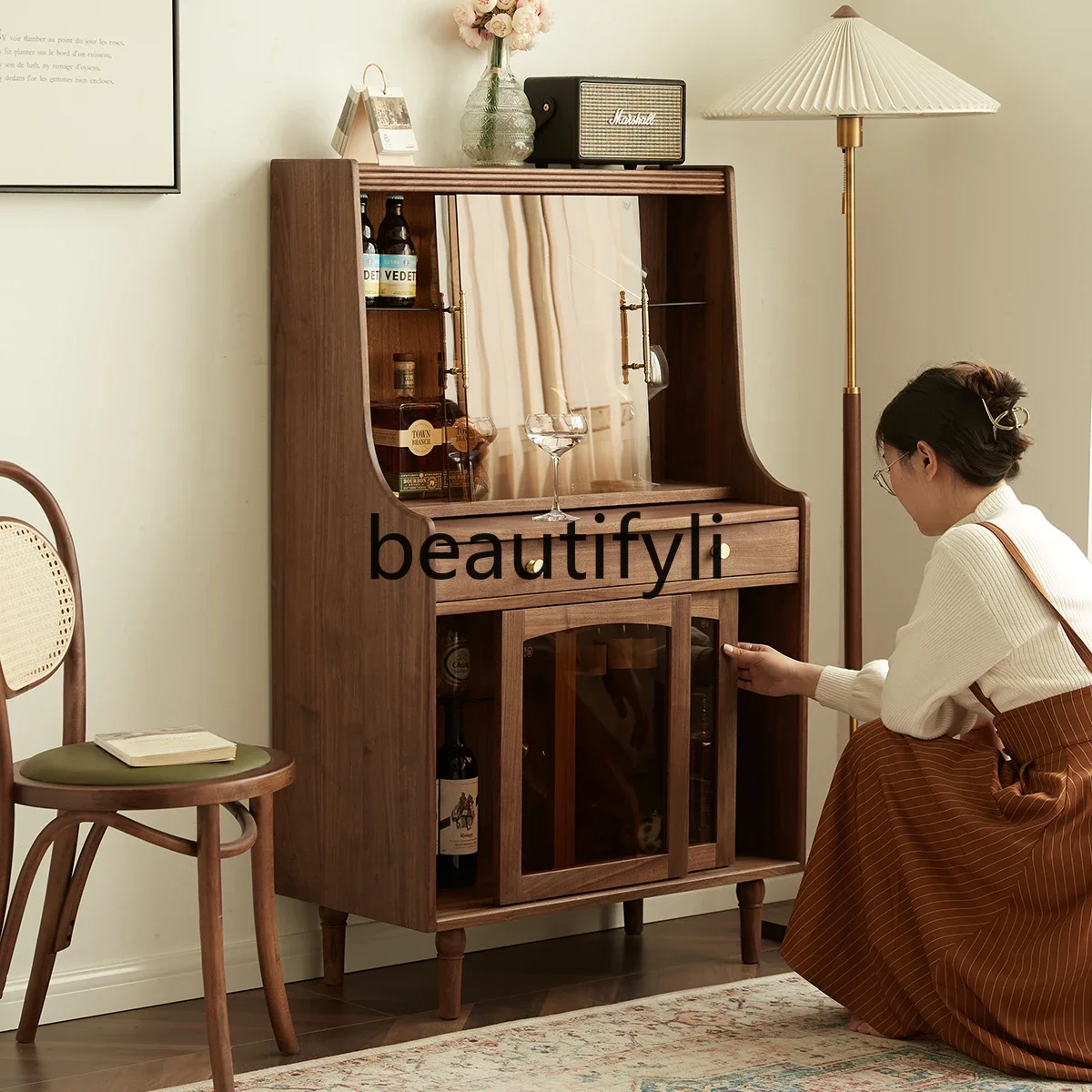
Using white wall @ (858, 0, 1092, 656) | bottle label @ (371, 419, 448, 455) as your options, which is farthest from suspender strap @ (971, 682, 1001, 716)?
bottle label @ (371, 419, 448, 455)

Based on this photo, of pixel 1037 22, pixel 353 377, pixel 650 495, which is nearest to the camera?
pixel 353 377

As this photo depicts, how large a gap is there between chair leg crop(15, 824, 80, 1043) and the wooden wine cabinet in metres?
0.49

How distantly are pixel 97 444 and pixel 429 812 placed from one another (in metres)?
0.88

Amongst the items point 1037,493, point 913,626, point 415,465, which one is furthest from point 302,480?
point 1037,493

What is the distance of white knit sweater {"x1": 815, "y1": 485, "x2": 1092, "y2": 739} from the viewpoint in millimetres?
2791

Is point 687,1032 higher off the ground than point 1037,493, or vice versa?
point 1037,493

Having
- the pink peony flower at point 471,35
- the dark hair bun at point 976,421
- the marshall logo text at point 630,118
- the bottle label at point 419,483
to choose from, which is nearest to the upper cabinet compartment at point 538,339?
the bottle label at point 419,483

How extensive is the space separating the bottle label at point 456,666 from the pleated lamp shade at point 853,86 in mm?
1255

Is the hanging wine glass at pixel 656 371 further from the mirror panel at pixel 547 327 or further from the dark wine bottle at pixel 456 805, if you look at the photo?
the dark wine bottle at pixel 456 805

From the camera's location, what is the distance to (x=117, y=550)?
3092mm

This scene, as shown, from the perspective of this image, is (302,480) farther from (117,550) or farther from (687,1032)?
(687,1032)

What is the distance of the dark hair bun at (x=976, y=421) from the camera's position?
→ 2.92 m

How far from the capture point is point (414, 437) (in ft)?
10.4

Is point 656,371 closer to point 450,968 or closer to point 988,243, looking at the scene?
point 988,243
